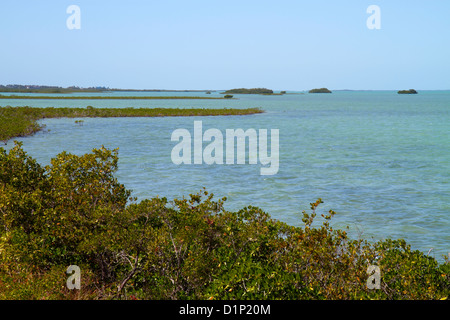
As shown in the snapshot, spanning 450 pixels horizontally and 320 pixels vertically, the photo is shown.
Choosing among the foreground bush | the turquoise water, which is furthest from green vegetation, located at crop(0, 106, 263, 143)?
the foreground bush

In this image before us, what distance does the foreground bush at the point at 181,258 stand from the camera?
25.2ft

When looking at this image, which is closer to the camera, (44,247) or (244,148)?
(44,247)

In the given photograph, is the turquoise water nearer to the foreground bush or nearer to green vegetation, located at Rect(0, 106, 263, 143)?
the foreground bush

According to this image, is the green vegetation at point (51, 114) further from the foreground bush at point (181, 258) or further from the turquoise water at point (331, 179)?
the foreground bush at point (181, 258)

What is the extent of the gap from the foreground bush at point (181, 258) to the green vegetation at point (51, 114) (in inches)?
1604

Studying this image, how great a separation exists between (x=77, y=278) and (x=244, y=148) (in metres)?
33.8

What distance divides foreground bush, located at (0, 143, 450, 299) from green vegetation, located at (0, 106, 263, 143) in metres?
40.7

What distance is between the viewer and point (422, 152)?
4012 centimetres

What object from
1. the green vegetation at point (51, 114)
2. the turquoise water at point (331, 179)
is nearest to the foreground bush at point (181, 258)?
the turquoise water at point (331, 179)

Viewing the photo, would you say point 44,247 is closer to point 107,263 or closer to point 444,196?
point 107,263

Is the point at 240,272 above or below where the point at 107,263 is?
above
